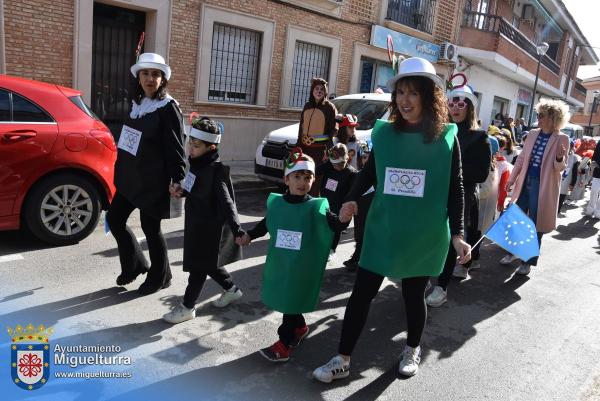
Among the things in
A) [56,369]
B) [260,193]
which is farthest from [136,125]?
[260,193]

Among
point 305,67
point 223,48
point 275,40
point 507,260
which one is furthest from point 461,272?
point 305,67

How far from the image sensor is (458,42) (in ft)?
66.3

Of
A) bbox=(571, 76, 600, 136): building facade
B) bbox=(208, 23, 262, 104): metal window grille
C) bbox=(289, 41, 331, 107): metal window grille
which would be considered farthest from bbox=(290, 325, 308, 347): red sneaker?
bbox=(571, 76, 600, 136): building facade

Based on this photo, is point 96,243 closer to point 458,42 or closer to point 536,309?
point 536,309

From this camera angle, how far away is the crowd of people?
299cm

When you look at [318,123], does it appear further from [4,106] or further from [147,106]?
[4,106]

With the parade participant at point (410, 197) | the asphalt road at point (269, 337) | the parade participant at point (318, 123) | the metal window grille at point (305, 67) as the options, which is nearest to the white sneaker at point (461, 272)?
the asphalt road at point (269, 337)

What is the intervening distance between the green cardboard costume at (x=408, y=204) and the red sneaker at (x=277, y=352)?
0.80 metres

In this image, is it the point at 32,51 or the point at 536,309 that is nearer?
the point at 536,309

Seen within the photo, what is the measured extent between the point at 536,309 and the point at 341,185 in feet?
7.03

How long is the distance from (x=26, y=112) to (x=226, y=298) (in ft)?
8.71

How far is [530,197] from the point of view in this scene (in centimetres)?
581

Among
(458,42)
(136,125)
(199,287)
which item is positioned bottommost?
(199,287)

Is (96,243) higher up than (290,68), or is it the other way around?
(290,68)
